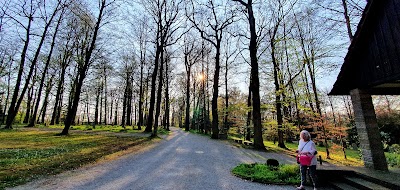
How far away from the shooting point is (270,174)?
7.30 m

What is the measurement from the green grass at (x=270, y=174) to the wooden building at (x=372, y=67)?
105 inches

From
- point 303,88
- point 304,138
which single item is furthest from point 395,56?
point 303,88

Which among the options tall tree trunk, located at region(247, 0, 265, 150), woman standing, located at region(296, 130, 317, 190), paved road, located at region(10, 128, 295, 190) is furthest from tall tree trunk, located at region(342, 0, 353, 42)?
paved road, located at region(10, 128, 295, 190)

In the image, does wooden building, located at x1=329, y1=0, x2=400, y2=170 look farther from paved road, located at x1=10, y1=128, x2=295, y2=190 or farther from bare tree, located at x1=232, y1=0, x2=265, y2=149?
bare tree, located at x1=232, y1=0, x2=265, y2=149

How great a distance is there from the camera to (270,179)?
22.6ft

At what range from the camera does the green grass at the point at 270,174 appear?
684 centimetres

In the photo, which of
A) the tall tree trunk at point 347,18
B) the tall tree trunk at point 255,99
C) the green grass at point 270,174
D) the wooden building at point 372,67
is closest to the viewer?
the wooden building at point 372,67

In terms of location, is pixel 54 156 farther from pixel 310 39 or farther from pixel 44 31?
pixel 310 39

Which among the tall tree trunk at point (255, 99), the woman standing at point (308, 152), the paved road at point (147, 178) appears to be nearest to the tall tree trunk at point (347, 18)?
the tall tree trunk at point (255, 99)

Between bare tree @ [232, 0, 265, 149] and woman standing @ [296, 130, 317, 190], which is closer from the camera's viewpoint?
woman standing @ [296, 130, 317, 190]

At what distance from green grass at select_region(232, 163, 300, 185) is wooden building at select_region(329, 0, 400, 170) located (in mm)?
2677

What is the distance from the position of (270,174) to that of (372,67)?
4.82 metres

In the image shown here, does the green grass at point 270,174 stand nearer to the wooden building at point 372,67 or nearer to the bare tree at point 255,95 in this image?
the wooden building at point 372,67

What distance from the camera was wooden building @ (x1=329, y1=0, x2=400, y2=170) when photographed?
6196 millimetres
